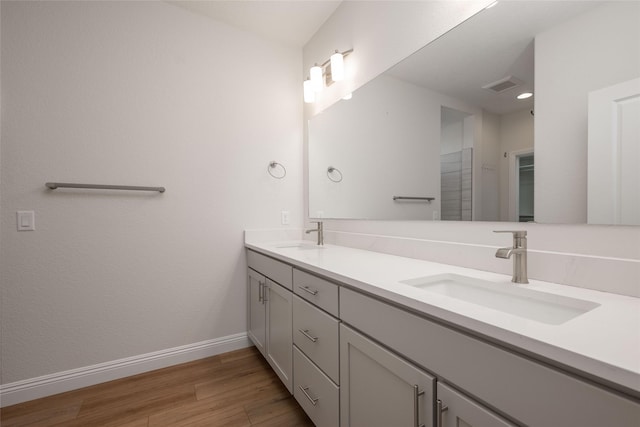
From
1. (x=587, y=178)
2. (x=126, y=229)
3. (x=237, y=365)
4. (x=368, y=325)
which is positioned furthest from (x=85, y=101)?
(x=587, y=178)

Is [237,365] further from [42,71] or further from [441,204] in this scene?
[42,71]

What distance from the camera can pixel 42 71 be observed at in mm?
1617

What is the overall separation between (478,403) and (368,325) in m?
0.36

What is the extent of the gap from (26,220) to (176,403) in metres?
1.32

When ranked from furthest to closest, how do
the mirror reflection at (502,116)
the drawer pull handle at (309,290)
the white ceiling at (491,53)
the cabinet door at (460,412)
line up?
the drawer pull handle at (309,290) → the white ceiling at (491,53) → the mirror reflection at (502,116) → the cabinet door at (460,412)

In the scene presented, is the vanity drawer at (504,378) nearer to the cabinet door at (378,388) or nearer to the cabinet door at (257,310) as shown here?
the cabinet door at (378,388)

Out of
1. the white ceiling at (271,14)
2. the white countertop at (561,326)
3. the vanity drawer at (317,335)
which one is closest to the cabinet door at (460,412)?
the white countertop at (561,326)

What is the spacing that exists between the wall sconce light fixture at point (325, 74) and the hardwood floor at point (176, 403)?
204 cm

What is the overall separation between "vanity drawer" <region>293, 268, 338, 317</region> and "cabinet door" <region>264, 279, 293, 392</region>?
14cm

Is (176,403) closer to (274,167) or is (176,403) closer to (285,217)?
(285,217)

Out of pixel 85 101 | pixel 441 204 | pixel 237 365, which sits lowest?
pixel 237 365

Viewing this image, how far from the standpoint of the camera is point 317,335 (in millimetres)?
1197

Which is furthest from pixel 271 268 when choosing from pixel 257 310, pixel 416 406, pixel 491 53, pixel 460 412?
pixel 491 53

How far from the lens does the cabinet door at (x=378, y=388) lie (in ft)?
2.39
